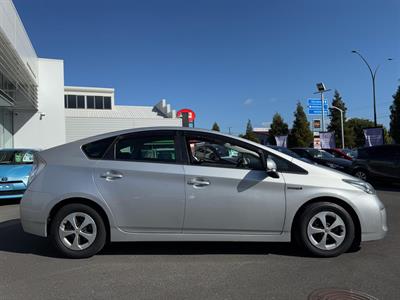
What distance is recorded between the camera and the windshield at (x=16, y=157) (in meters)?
10.8

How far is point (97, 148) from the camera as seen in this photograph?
5227 mm

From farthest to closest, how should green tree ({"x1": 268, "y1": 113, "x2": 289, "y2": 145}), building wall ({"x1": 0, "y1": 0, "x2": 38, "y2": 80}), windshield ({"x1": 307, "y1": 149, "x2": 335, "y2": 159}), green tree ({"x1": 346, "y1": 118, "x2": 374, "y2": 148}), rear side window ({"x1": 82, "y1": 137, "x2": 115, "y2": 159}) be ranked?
green tree ({"x1": 346, "y1": 118, "x2": 374, "y2": 148}) → green tree ({"x1": 268, "y1": 113, "x2": 289, "y2": 145}) → windshield ({"x1": 307, "y1": 149, "x2": 335, "y2": 159}) → building wall ({"x1": 0, "y1": 0, "x2": 38, "y2": 80}) → rear side window ({"x1": 82, "y1": 137, "x2": 115, "y2": 159})

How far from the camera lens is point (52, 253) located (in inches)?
209

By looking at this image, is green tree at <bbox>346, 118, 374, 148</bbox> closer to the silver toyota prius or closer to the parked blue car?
the parked blue car

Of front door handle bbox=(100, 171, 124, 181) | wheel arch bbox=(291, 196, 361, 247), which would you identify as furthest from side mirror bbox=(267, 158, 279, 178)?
front door handle bbox=(100, 171, 124, 181)

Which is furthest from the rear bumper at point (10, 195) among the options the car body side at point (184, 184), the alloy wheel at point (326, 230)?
the alloy wheel at point (326, 230)

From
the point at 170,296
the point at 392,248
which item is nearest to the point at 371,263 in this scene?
the point at 392,248

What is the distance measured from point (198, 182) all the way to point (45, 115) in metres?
24.7

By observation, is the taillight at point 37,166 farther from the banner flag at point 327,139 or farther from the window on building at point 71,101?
the window on building at point 71,101

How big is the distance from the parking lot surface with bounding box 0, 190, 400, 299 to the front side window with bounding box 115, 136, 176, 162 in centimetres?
122

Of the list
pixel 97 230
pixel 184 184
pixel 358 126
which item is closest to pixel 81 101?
pixel 97 230

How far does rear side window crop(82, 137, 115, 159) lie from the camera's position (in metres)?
5.18

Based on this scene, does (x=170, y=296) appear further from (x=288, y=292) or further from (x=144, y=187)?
(x=144, y=187)

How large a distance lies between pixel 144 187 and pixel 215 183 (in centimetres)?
85
